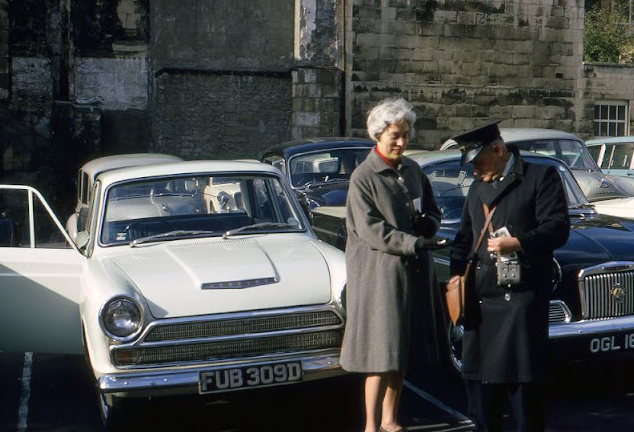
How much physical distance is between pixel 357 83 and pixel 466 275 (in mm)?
16861

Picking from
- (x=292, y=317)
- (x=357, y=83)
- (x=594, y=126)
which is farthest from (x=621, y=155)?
(x=292, y=317)

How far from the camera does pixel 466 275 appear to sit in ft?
14.8

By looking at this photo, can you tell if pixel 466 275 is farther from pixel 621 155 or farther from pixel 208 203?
pixel 621 155

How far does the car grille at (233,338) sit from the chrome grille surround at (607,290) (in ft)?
5.29

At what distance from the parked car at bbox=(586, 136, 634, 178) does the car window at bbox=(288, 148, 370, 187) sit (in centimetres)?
548

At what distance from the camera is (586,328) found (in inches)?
233

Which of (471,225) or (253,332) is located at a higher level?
(471,225)

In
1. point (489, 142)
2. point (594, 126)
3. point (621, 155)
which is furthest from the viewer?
point (594, 126)

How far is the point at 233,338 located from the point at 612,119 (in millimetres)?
20433

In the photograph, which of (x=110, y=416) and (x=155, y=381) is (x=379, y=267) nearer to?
(x=155, y=381)

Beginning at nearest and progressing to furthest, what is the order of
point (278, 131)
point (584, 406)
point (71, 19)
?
1. point (584, 406)
2. point (71, 19)
3. point (278, 131)

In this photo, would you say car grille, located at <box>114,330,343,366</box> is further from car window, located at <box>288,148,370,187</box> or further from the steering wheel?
car window, located at <box>288,148,370,187</box>

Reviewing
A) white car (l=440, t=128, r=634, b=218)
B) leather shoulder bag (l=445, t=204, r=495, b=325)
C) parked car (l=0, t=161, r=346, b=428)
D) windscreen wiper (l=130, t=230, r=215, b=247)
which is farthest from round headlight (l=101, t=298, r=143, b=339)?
white car (l=440, t=128, r=634, b=218)

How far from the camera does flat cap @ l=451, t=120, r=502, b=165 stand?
448cm
